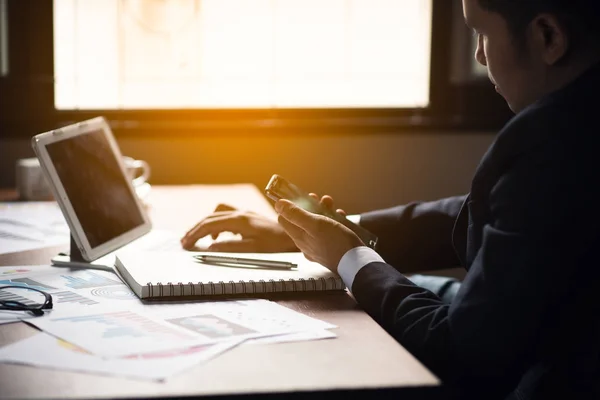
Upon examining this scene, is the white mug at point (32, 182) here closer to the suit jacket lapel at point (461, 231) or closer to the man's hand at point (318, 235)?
the man's hand at point (318, 235)

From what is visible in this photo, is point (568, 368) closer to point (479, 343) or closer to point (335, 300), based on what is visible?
point (479, 343)

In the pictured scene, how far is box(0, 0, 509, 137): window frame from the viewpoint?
2.34 meters

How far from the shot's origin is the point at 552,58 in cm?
101

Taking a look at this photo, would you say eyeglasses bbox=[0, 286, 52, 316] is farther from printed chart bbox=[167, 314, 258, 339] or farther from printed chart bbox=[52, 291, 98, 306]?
printed chart bbox=[167, 314, 258, 339]

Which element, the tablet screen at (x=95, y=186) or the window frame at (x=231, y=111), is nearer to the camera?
the tablet screen at (x=95, y=186)

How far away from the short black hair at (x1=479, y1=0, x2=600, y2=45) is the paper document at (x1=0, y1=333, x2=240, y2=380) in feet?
1.75

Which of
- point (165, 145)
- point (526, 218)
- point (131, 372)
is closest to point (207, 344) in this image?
point (131, 372)

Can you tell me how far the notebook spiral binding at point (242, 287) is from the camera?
3.53ft

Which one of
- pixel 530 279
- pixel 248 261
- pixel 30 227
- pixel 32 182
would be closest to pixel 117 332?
pixel 248 261

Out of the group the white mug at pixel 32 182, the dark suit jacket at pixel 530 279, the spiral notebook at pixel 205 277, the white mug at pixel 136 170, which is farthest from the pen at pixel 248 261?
the white mug at pixel 32 182

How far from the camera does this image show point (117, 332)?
0.92 meters

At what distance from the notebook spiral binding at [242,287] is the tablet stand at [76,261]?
0.22 m

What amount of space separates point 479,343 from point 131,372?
1.29 feet

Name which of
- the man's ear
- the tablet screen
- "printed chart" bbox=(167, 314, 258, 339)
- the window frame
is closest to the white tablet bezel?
the tablet screen
